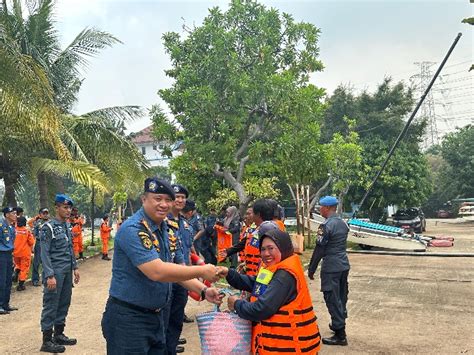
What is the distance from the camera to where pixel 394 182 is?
26.4m

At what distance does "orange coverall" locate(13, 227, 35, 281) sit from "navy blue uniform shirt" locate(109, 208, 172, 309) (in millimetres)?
7932

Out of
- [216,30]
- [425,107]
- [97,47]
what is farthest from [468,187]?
[425,107]

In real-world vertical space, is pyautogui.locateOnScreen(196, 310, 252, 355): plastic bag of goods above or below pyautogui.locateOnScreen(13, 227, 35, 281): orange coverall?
above

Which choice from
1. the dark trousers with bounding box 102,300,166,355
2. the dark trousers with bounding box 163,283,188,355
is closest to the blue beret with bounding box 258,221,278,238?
the dark trousers with bounding box 102,300,166,355

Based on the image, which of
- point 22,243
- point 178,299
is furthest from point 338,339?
point 22,243

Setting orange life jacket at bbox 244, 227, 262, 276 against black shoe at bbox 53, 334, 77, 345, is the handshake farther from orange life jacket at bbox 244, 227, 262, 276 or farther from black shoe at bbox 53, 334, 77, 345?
black shoe at bbox 53, 334, 77, 345

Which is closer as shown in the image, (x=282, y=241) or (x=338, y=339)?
(x=282, y=241)

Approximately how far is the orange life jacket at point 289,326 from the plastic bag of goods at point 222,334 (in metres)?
0.12

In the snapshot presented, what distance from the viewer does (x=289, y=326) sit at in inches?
121

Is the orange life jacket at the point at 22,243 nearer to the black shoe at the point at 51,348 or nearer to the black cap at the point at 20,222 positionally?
the black cap at the point at 20,222

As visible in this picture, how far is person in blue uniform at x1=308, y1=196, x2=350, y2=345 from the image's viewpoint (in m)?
5.82

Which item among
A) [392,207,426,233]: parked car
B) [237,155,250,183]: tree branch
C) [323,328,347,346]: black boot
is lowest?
[323,328,347,346]: black boot

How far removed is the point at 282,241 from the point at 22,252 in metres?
8.45

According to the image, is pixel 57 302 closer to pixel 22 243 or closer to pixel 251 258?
pixel 251 258
